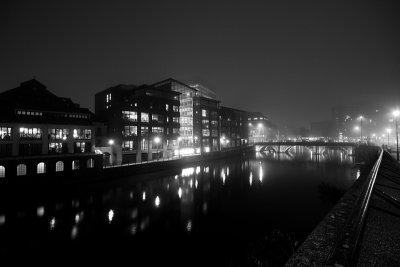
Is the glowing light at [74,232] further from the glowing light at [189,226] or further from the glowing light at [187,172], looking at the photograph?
the glowing light at [187,172]

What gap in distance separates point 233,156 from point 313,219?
212ft

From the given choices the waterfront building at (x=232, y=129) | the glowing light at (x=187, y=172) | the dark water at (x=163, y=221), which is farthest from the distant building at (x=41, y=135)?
the waterfront building at (x=232, y=129)

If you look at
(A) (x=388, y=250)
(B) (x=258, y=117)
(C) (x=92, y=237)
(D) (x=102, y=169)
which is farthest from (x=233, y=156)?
(B) (x=258, y=117)

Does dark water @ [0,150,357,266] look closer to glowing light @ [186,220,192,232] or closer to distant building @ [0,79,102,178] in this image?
glowing light @ [186,220,192,232]

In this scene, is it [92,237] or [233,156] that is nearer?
[92,237]

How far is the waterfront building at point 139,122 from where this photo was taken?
53406 mm

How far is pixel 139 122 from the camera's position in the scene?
57.0 m

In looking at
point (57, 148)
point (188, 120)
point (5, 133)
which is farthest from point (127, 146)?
point (188, 120)

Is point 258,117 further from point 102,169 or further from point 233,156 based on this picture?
point 102,169

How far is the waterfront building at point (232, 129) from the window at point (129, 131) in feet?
153

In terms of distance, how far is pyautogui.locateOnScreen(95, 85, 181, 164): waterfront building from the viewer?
53.4 meters

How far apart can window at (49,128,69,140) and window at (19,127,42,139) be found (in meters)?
1.66

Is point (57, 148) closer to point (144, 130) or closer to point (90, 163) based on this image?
point (90, 163)

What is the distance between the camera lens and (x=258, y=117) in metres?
182
